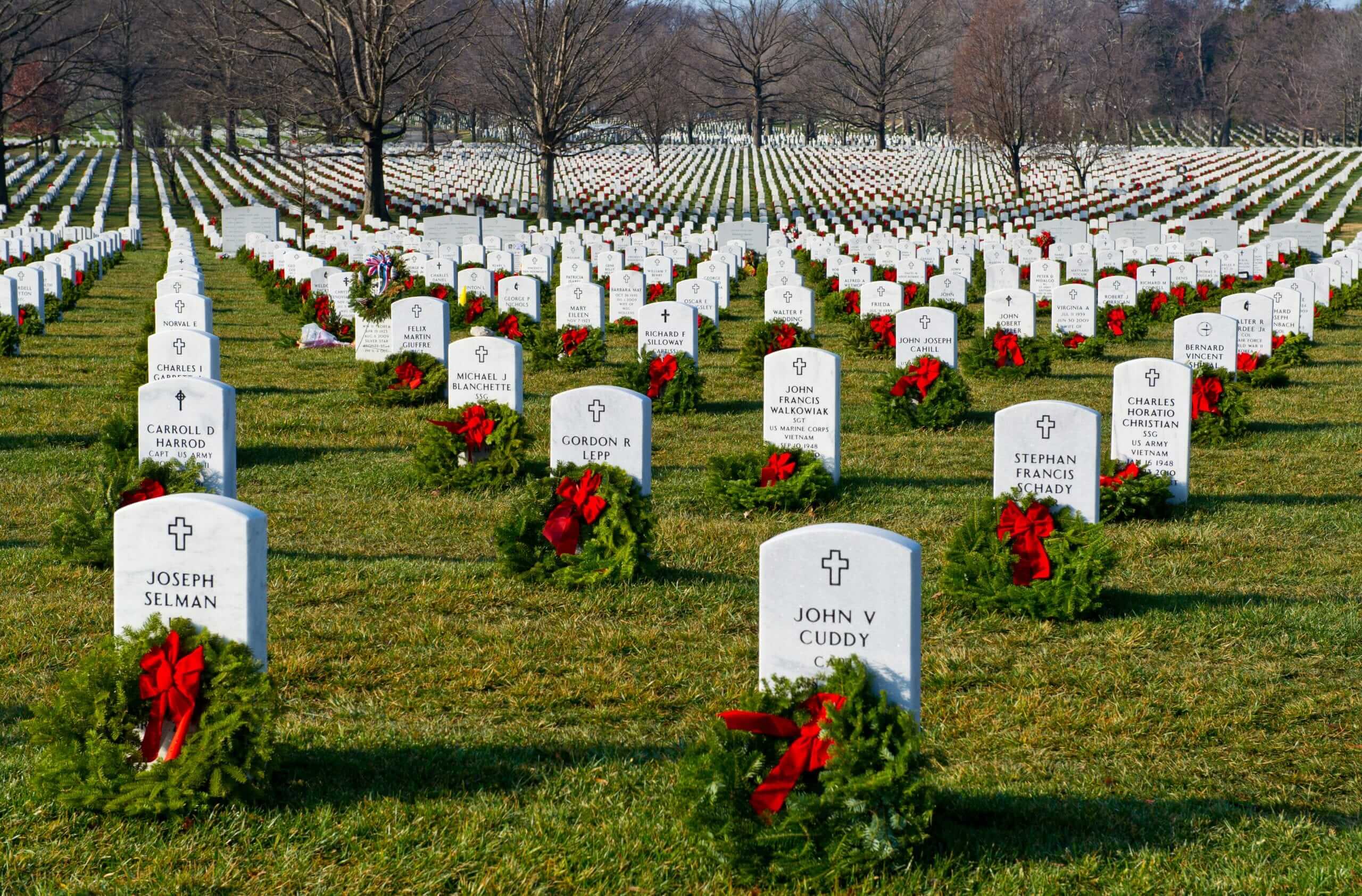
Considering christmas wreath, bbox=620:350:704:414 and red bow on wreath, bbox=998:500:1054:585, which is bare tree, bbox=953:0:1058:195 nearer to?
christmas wreath, bbox=620:350:704:414

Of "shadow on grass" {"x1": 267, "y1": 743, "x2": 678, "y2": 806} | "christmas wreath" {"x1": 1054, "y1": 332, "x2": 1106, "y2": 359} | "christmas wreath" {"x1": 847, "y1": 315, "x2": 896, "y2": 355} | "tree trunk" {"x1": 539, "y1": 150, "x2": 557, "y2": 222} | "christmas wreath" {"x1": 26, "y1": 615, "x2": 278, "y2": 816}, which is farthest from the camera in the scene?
"tree trunk" {"x1": 539, "y1": 150, "x2": 557, "y2": 222}

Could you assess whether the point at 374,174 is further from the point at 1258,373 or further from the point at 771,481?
the point at 771,481

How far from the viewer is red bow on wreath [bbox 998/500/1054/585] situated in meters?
7.02

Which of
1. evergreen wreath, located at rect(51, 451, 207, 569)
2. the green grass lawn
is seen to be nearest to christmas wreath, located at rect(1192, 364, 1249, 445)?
the green grass lawn

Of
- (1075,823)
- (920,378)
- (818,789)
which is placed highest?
(920,378)

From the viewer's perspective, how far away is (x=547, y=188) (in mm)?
43438

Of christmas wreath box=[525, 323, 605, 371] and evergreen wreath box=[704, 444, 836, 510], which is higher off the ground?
christmas wreath box=[525, 323, 605, 371]

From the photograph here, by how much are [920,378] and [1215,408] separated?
90.9 inches

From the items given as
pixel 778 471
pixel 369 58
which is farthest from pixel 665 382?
pixel 369 58

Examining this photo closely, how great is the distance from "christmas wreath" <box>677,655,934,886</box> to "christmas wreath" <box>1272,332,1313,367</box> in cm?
1250

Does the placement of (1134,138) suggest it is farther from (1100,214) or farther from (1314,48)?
(1100,214)

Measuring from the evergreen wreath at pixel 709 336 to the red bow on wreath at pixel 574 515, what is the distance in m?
9.79

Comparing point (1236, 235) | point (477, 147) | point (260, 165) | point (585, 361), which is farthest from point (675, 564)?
point (477, 147)

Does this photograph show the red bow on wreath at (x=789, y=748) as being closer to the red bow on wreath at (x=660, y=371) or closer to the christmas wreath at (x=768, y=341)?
the red bow on wreath at (x=660, y=371)
